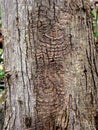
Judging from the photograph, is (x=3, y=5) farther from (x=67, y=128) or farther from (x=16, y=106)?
(x=67, y=128)

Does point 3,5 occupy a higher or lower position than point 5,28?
higher

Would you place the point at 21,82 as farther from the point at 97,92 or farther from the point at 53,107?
the point at 97,92

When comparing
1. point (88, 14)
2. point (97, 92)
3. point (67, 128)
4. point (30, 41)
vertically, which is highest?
point (88, 14)

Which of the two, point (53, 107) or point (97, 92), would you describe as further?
point (97, 92)

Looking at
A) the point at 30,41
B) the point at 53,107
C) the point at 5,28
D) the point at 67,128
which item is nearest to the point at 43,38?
the point at 30,41

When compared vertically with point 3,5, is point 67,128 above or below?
below

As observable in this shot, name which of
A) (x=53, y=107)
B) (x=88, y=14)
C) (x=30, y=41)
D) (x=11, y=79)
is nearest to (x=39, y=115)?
(x=53, y=107)
